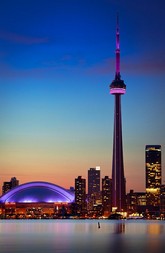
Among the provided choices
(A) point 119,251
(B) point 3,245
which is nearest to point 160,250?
(A) point 119,251

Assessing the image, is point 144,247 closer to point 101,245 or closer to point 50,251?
point 101,245

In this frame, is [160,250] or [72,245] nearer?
[160,250]

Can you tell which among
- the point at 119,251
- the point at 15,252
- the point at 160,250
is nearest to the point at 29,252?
the point at 15,252

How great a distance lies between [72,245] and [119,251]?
11.9m

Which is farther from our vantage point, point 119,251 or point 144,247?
point 144,247

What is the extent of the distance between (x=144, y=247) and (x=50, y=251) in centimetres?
1514

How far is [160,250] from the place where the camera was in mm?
77688

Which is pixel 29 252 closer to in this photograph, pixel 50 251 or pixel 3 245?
pixel 50 251

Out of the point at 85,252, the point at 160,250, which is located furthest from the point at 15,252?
the point at 160,250

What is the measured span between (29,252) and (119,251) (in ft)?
39.8

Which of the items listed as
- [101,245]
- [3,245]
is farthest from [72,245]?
[3,245]

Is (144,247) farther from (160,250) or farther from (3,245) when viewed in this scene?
(3,245)

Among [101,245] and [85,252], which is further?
[101,245]

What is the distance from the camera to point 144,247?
273ft
